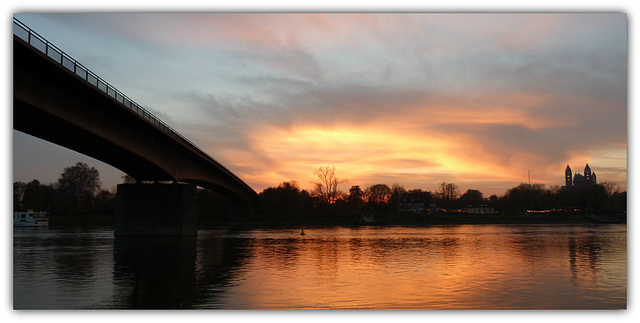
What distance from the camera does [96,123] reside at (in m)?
34.8

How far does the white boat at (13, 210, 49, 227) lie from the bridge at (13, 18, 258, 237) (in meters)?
45.3

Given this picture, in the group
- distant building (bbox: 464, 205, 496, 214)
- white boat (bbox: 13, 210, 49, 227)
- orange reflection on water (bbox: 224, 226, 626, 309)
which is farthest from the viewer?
distant building (bbox: 464, 205, 496, 214)

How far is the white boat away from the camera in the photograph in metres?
88.8

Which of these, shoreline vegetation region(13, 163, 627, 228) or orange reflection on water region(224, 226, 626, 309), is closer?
orange reflection on water region(224, 226, 626, 309)

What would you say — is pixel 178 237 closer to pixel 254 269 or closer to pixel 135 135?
pixel 135 135

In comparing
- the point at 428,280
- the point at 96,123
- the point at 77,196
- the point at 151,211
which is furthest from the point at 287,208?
the point at 428,280

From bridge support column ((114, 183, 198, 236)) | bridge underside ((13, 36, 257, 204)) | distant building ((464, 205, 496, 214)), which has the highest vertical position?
bridge underside ((13, 36, 257, 204))

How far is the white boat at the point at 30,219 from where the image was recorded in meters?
88.8

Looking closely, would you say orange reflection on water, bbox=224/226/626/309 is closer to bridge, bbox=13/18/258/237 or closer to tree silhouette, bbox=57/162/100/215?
bridge, bbox=13/18/258/237

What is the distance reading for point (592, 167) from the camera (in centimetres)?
2119

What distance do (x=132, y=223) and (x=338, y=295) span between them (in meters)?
43.8

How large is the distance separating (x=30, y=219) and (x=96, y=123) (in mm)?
69524

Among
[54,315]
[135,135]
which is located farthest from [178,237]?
[54,315]

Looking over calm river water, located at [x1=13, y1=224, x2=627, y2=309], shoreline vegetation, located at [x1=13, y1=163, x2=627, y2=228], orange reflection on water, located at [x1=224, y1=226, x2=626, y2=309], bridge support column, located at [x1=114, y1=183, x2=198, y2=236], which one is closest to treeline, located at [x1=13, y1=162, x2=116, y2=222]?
shoreline vegetation, located at [x1=13, y1=163, x2=627, y2=228]
